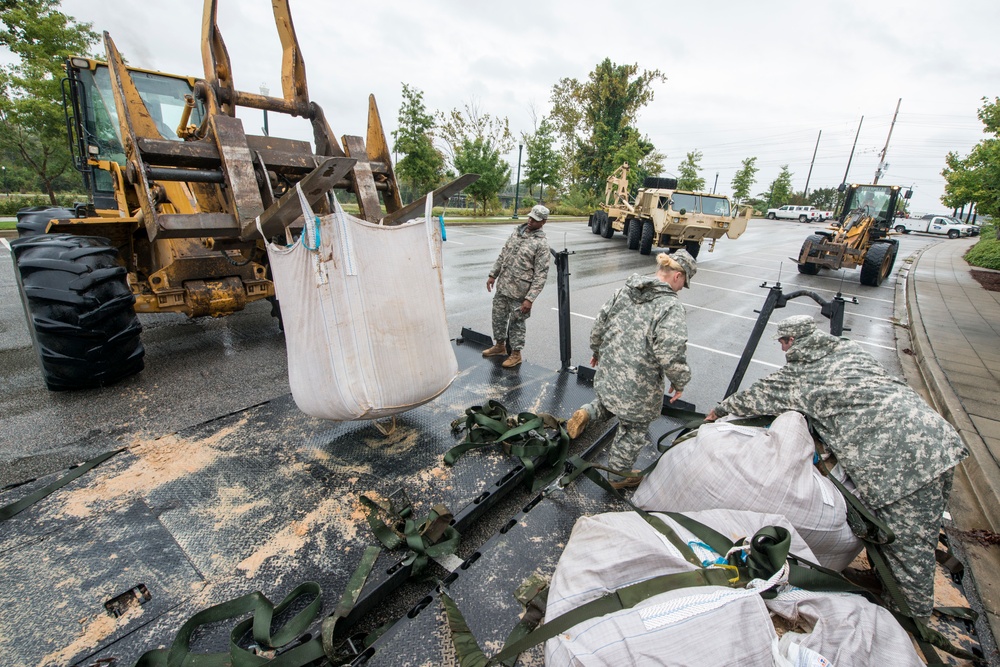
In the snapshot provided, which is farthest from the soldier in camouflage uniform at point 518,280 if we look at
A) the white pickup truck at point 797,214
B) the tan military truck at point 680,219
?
the white pickup truck at point 797,214

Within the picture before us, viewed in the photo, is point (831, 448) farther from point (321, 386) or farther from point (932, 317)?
point (932, 317)

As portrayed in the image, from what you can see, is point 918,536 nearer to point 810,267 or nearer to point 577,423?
point 577,423

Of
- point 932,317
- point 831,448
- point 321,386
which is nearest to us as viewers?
point 831,448

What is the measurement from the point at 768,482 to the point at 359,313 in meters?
1.89

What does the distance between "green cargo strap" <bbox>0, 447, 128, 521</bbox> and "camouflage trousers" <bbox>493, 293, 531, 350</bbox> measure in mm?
2836

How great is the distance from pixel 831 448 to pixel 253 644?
242 cm

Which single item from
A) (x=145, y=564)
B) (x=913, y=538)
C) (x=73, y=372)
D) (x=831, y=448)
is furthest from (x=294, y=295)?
(x=913, y=538)

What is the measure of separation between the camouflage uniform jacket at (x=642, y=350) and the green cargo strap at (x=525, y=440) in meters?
0.40

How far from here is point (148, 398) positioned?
11.1 feet

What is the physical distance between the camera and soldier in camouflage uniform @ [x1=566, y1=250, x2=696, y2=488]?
2373 millimetres

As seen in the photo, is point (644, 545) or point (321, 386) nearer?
point (644, 545)

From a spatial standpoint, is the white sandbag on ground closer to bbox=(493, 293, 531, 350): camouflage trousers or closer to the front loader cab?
bbox=(493, 293, 531, 350): camouflage trousers

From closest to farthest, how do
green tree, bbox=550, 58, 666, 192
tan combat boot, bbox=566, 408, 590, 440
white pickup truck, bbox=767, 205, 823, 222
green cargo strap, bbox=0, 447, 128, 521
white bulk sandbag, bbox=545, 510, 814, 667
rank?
white bulk sandbag, bbox=545, 510, 814, 667 < green cargo strap, bbox=0, 447, 128, 521 < tan combat boot, bbox=566, 408, 590, 440 < green tree, bbox=550, 58, 666, 192 < white pickup truck, bbox=767, 205, 823, 222

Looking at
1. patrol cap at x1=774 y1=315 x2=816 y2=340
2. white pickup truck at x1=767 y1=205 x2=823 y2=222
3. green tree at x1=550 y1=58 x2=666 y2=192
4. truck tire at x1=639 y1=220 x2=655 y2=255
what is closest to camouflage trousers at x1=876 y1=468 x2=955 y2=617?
patrol cap at x1=774 y1=315 x2=816 y2=340
